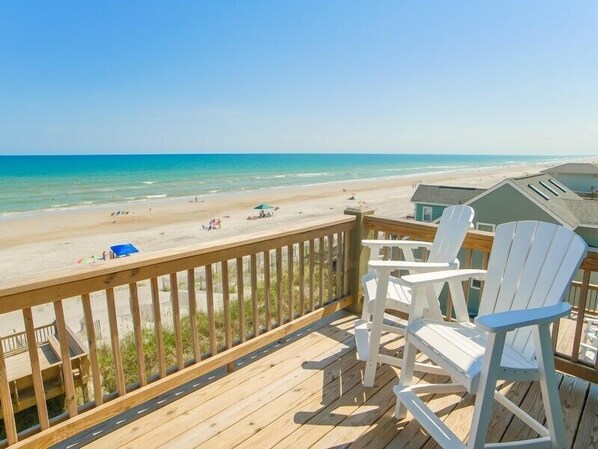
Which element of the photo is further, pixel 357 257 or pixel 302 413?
pixel 357 257

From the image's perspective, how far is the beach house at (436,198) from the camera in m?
11.3

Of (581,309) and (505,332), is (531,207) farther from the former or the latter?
(505,332)

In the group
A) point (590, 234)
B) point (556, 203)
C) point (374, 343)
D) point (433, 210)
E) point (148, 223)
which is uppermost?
point (374, 343)

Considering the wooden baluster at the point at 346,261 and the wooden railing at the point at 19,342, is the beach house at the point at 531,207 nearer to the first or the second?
the wooden baluster at the point at 346,261

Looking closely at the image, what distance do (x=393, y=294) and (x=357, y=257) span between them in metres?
0.83

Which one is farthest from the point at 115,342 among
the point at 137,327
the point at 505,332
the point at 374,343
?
the point at 505,332

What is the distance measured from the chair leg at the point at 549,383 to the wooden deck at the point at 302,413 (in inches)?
13.2

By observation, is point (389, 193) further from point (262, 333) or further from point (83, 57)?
point (83, 57)

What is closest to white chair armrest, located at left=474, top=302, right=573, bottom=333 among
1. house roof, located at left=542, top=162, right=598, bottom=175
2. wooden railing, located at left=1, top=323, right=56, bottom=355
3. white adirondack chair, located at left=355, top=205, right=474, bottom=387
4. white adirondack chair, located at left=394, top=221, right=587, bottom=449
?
white adirondack chair, located at left=394, top=221, right=587, bottom=449

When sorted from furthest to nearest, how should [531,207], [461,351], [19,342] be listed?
[531,207]
[19,342]
[461,351]

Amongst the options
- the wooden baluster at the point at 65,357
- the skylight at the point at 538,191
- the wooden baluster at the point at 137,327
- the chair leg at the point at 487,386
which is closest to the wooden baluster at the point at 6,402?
the wooden baluster at the point at 65,357

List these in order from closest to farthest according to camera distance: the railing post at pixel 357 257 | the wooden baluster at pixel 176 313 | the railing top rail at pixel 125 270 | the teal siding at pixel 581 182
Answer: the railing top rail at pixel 125 270
the wooden baluster at pixel 176 313
the railing post at pixel 357 257
the teal siding at pixel 581 182

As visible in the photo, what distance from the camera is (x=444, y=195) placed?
38.1 ft

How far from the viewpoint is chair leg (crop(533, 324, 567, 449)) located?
123cm
